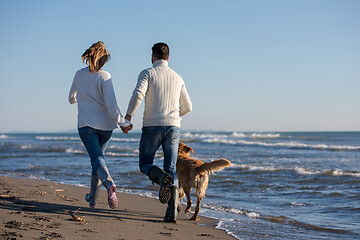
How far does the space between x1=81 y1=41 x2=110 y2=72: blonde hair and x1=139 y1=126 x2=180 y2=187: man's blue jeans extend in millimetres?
850

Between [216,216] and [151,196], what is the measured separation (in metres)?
1.87

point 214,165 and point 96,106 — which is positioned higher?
point 96,106

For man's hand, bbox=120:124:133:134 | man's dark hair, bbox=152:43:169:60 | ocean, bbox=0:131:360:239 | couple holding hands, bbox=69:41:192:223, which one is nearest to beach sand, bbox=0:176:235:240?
couple holding hands, bbox=69:41:192:223

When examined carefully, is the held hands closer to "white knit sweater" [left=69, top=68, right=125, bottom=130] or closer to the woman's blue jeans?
A: "white knit sweater" [left=69, top=68, right=125, bottom=130]

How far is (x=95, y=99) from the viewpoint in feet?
13.1

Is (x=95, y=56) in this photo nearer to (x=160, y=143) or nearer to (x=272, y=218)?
(x=160, y=143)

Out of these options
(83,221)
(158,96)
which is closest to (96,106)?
(158,96)

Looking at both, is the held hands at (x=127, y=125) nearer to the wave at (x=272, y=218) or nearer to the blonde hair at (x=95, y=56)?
the blonde hair at (x=95, y=56)

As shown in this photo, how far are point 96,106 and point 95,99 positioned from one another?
0.08 meters

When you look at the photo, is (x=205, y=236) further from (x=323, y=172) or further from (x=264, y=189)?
(x=323, y=172)

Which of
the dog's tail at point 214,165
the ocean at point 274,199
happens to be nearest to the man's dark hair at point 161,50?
the dog's tail at point 214,165

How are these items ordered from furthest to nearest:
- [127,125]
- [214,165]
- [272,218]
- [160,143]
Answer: [272,218] → [214,165] → [160,143] → [127,125]

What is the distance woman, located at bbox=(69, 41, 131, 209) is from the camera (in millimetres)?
3906

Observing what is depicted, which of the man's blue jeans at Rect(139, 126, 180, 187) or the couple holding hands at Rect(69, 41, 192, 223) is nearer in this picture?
the couple holding hands at Rect(69, 41, 192, 223)
